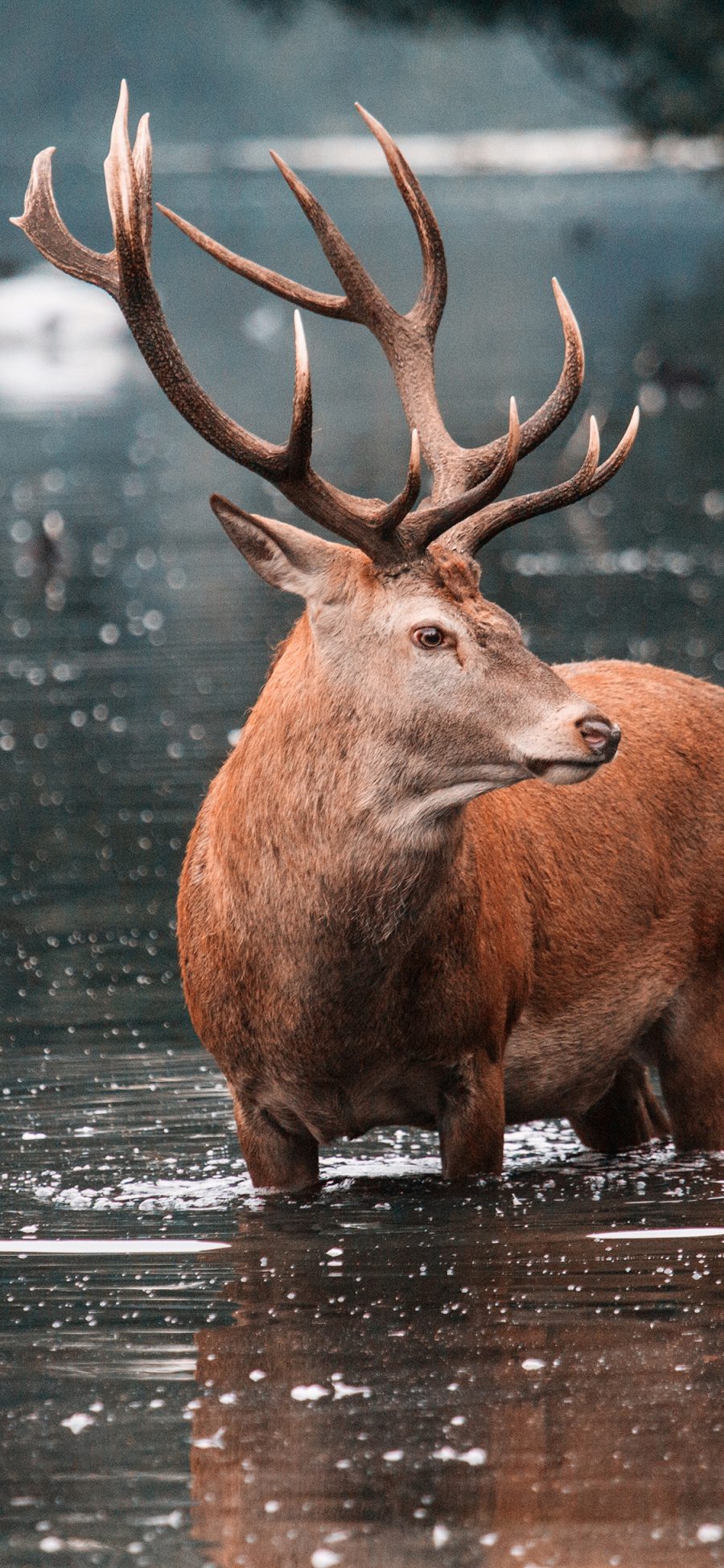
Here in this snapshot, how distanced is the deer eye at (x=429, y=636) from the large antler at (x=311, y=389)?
0.63ft

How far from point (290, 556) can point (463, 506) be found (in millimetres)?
436

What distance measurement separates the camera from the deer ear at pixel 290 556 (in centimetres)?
633

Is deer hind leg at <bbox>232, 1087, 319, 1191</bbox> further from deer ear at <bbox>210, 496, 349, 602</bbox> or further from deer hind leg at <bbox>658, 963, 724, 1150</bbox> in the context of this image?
deer ear at <bbox>210, 496, 349, 602</bbox>

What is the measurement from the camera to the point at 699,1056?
7.26m

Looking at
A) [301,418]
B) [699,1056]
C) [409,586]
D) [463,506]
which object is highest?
[301,418]

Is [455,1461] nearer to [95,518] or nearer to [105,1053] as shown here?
[105,1053]

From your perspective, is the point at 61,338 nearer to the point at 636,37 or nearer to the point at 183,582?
the point at 636,37

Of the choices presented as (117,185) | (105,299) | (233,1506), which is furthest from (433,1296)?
(105,299)

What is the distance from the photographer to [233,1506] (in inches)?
184

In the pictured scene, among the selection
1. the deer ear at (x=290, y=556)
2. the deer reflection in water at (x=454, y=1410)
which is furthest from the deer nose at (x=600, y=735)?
the deer reflection in water at (x=454, y=1410)

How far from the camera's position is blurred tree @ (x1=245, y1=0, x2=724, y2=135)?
195 feet

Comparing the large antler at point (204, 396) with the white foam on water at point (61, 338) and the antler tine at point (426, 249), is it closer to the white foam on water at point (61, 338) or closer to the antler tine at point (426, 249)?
the antler tine at point (426, 249)

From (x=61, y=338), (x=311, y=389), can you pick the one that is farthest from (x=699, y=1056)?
(x=61, y=338)

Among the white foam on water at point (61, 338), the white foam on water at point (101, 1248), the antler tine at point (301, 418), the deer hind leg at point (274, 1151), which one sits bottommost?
the white foam on water at point (101, 1248)
